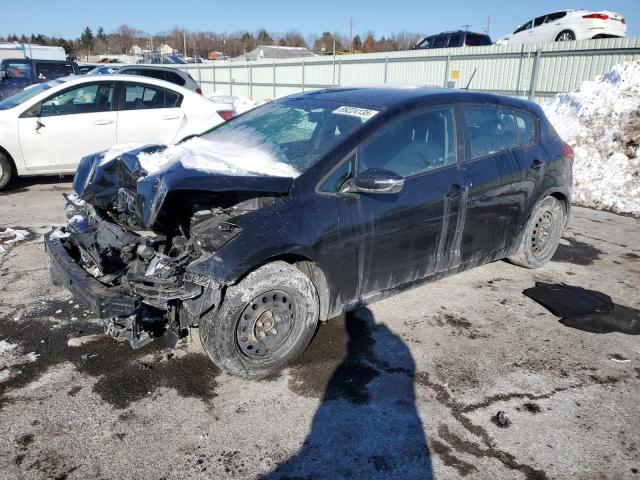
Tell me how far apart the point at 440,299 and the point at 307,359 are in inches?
62.2

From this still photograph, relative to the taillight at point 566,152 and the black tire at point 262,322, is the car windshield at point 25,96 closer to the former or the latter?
the black tire at point 262,322

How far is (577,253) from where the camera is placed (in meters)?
5.87

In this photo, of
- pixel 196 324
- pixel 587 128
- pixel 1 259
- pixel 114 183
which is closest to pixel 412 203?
pixel 196 324

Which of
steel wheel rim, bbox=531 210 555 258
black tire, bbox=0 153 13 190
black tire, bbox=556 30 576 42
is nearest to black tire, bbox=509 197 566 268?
steel wheel rim, bbox=531 210 555 258

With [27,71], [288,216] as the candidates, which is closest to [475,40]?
[27,71]

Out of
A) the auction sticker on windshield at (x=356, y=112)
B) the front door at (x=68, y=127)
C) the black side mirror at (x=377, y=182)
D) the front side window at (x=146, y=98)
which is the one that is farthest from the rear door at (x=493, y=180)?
the front door at (x=68, y=127)

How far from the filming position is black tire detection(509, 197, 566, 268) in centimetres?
492

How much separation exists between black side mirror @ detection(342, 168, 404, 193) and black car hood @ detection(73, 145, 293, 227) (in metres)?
0.44

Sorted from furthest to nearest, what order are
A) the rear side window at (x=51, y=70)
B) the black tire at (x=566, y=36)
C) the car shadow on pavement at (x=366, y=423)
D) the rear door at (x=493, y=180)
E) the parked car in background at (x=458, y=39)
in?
the parked car in background at (x=458, y=39) → the rear side window at (x=51, y=70) → the black tire at (x=566, y=36) → the rear door at (x=493, y=180) → the car shadow on pavement at (x=366, y=423)

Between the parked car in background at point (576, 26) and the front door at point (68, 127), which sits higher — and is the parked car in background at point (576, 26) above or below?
above

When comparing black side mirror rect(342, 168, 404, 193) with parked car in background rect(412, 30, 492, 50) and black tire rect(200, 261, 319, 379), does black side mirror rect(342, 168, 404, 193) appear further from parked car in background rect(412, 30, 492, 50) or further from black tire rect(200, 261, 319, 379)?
parked car in background rect(412, 30, 492, 50)

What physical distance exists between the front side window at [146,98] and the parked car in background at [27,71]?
11236mm

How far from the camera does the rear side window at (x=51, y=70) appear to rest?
17953 mm

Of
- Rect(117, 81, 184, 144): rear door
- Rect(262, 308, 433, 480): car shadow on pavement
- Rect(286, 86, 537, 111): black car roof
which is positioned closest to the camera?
Rect(262, 308, 433, 480): car shadow on pavement
